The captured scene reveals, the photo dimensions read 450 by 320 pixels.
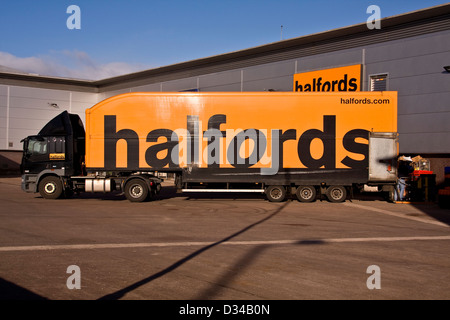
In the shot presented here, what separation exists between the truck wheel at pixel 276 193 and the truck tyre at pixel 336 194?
198cm

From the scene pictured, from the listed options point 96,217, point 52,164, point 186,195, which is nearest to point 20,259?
point 96,217

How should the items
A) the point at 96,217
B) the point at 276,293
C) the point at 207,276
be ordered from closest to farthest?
the point at 276,293 → the point at 207,276 → the point at 96,217

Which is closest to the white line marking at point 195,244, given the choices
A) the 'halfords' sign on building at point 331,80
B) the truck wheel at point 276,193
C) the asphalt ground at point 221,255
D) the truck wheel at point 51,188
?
the asphalt ground at point 221,255

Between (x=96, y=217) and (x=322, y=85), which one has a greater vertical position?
(x=322, y=85)

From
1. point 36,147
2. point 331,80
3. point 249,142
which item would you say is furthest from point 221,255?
point 331,80

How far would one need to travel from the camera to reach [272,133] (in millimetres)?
18562

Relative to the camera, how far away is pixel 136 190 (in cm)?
1908

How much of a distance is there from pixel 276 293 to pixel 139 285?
198 cm

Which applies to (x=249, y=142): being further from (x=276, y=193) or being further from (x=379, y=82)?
(x=379, y=82)

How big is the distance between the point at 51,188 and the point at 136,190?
417 cm

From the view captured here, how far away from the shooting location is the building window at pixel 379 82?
24891mm
